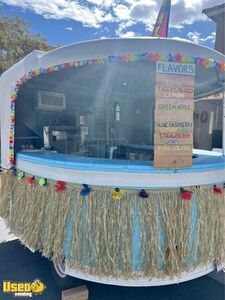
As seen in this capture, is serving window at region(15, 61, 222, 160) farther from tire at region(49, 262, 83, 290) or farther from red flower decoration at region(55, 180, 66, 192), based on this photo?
tire at region(49, 262, 83, 290)

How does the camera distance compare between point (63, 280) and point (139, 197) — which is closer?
point (139, 197)

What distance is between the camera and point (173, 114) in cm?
256

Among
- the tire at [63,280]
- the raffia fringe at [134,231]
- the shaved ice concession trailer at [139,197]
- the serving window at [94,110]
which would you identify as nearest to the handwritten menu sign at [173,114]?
the shaved ice concession trailer at [139,197]

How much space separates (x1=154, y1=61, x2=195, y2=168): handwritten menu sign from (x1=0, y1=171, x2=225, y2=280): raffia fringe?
0.36 meters

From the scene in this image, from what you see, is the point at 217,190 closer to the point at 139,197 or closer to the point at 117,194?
the point at 139,197

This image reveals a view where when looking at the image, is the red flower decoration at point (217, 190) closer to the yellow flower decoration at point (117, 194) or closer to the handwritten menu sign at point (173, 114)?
the handwritten menu sign at point (173, 114)

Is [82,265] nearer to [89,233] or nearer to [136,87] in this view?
[89,233]

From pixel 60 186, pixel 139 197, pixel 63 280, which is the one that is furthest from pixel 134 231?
pixel 63 280

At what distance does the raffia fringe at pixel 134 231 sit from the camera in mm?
2514

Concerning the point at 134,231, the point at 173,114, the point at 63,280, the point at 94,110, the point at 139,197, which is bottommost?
the point at 63,280

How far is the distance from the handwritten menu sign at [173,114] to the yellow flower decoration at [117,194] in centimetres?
44

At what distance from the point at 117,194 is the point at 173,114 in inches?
37.5

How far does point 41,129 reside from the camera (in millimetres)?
4578

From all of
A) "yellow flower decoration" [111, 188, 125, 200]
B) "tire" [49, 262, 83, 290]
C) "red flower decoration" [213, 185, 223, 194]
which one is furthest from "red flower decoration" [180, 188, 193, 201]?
"tire" [49, 262, 83, 290]
